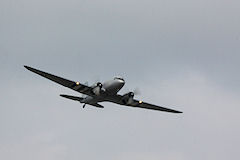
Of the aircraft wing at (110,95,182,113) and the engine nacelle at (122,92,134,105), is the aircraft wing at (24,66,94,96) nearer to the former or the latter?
the aircraft wing at (110,95,182,113)

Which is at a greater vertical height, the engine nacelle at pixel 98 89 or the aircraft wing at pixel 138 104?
the aircraft wing at pixel 138 104

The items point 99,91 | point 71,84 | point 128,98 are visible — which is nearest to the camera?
point 99,91

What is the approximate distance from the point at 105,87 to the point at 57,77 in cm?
658

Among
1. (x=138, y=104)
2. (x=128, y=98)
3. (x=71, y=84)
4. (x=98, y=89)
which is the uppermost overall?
(x=138, y=104)

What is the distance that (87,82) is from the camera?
215ft

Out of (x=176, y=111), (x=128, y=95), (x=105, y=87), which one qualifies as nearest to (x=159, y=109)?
(x=176, y=111)

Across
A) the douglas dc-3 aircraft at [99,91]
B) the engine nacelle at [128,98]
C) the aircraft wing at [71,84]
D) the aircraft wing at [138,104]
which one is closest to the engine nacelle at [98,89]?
the douglas dc-3 aircraft at [99,91]

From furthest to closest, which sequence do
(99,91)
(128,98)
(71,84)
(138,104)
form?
(138,104) → (128,98) → (71,84) → (99,91)

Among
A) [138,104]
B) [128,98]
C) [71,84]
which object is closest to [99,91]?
[71,84]

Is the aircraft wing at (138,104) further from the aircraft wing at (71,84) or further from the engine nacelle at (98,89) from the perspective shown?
the aircraft wing at (71,84)

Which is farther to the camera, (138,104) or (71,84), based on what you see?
(138,104)

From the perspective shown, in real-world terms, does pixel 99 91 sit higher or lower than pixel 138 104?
lower

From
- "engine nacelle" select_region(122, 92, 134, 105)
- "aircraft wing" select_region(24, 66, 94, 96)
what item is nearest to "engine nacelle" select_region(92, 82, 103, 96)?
"aircraft wing" select_region(24, 66, 94, 96)

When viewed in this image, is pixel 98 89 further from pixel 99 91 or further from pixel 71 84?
pixel 71 84
